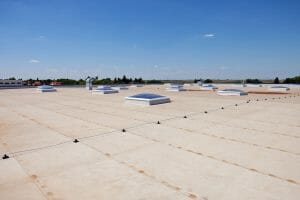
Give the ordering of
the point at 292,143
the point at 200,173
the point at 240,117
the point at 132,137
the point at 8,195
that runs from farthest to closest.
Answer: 1. the point at 240,117
2. the point at 132,137
3. the point at 292,143
4. the point at 200,173
5. the point at 8,195

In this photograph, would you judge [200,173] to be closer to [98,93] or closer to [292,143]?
[292,143]

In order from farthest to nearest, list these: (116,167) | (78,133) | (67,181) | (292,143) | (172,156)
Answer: (78,133), (292,143), (172,156), (116,167), (67,181)

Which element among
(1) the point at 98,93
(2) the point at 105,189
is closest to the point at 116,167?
(2) the point at 105,189

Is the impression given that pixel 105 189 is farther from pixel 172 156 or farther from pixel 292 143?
pixel 292 143

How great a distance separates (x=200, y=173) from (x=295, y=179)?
7.51 ft

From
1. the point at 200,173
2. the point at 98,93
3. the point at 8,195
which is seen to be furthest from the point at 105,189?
the point at 98,93

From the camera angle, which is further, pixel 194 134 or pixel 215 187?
pixel 194 134

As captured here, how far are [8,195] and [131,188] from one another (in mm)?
2679

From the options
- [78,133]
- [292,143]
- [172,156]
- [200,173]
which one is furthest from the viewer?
[78,133]

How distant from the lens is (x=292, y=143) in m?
9.38

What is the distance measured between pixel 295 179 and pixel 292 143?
12.1ft

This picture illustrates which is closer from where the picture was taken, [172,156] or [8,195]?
[8,195]

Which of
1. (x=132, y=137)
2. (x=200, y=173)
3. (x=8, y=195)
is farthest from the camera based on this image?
(x=132, y=137)

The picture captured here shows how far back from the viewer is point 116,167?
277 inches
